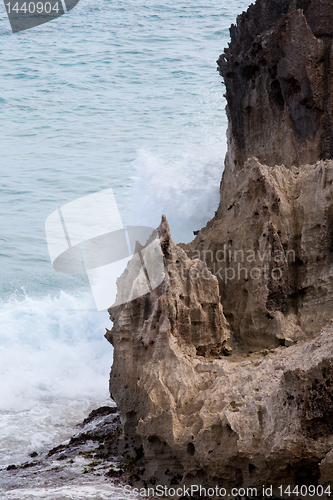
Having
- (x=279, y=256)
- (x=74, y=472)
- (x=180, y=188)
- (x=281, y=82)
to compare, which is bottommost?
(x=74, y=472)

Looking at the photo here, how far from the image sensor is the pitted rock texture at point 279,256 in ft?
35.1

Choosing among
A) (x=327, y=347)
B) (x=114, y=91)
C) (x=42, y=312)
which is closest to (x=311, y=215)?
(x=327, y=347)

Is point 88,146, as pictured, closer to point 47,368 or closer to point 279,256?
point 47,368

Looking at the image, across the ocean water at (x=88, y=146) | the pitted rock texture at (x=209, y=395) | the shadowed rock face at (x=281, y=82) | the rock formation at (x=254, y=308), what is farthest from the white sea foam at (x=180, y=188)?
the pitted rock texture at (x=209, y=395)

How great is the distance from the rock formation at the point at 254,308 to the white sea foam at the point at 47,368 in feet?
18.2

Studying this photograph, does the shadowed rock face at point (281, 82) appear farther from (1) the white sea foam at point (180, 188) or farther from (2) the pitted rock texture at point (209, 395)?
(1) the white sea foam at point (180, 188)

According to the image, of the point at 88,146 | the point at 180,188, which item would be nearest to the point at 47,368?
the point at 180,188

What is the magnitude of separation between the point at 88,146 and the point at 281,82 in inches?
807

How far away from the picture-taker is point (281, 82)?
13.1 metres

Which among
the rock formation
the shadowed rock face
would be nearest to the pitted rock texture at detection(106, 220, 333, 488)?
the rock formation

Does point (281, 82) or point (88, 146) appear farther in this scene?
point (88, 146)

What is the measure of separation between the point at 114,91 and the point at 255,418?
30618mm

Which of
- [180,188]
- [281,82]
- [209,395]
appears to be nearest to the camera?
[209,395]

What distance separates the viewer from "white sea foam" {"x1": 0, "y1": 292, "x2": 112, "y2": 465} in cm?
1551
